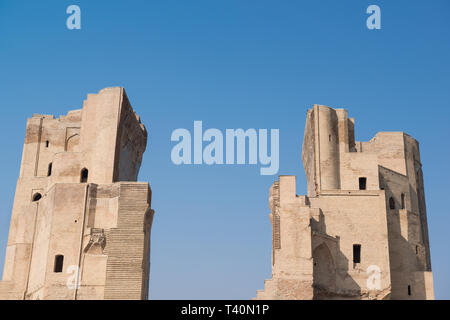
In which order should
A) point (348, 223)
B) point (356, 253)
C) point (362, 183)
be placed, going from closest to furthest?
point (356, 253)
point (348, 223)
point (362, 183)

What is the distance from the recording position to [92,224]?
3028cm

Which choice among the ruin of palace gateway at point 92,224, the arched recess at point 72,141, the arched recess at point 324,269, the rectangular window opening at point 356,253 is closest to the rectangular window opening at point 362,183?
the rectangular window opening at point 356,253

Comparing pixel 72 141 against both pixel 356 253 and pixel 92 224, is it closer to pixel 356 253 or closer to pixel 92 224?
pixel 92 224

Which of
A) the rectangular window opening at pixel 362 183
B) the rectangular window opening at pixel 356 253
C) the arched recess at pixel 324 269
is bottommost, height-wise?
the arched recess at pixel 324 269

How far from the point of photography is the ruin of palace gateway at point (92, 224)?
29.1 m

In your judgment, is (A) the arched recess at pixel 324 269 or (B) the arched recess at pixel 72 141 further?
(B) the arched recess at pixel 72 141

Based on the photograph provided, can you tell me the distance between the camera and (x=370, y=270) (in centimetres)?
3284

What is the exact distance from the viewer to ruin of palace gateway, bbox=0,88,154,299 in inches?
1147

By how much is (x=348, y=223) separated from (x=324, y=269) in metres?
2.64

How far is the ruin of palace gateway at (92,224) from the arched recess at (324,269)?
25.8 ft

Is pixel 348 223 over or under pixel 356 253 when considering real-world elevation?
over

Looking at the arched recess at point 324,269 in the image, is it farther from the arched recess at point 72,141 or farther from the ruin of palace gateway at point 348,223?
the arched recess at point 72,141

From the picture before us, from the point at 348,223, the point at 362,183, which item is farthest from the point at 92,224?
the point at 362,183

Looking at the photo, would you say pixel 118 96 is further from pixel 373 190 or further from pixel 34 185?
pixel 373 190
